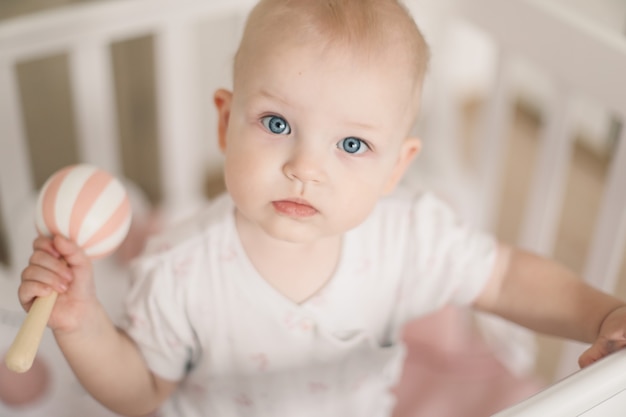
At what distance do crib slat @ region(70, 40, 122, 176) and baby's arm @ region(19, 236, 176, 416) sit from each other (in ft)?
1.77

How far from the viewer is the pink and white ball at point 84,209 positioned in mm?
693

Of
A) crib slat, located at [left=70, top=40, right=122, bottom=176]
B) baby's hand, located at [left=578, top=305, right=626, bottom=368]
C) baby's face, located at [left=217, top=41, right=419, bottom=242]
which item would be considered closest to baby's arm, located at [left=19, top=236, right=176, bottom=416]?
baby's face, located at [left=217, top=41, right=419, bottom=242]

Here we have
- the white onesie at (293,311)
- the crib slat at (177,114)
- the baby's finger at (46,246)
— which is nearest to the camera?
the baby's finger at (46,246)

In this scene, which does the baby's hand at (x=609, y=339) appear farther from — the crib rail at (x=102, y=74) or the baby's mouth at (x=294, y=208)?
the crib rail at (x=102, y=74)

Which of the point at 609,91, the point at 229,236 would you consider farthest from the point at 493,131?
the point at 229,236

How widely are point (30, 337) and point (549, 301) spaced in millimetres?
514

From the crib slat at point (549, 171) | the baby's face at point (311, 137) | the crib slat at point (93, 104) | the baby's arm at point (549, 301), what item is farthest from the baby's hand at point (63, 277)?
the crib slat at point (549, 171)

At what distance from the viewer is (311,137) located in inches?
26.4

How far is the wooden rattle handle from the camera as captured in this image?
23.2 inches

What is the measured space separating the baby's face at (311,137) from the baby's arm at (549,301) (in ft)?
0.75

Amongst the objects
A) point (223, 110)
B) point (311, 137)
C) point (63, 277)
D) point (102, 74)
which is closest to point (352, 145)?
point (311, 137)

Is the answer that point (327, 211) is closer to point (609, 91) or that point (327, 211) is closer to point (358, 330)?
point (358, 330)

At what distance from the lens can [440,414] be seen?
1.07m

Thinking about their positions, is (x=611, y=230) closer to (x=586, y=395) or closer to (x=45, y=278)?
(x=586, y=395)
